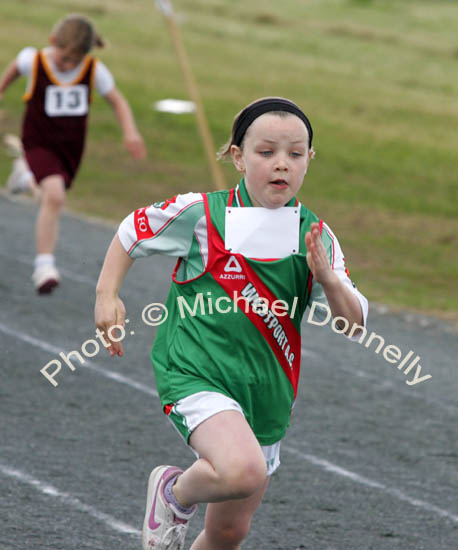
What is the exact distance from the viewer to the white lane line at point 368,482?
543 cm

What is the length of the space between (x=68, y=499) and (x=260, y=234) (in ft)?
6.49

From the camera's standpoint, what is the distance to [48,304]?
9.62 m

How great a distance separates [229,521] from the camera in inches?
151

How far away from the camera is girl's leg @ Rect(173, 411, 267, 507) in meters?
3.52

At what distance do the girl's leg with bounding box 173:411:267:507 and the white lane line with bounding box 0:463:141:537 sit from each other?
1.22m

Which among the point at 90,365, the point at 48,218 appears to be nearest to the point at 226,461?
the point at 90,365

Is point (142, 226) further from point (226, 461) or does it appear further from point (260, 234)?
point (226, 461)

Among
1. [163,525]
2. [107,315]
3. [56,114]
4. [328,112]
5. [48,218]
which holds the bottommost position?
[328,112]

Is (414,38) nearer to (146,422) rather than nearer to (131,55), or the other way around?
(131,55)

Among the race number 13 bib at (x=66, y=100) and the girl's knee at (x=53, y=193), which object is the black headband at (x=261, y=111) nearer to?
the girl's knee at (x=53, y=193)

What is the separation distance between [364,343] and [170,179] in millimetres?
11086

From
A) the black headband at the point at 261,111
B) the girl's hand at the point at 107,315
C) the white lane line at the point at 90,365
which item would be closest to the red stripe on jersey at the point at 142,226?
the girl's hand at the point at 107,315

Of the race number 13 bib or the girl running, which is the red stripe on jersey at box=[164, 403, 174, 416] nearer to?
the girl running

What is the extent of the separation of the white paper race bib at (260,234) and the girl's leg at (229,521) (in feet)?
2.75
